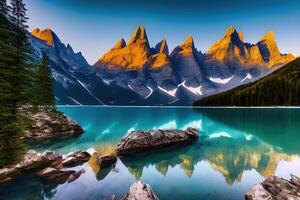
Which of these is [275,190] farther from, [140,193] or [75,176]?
[75,176]

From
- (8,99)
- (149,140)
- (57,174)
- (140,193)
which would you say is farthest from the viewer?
(149,140)

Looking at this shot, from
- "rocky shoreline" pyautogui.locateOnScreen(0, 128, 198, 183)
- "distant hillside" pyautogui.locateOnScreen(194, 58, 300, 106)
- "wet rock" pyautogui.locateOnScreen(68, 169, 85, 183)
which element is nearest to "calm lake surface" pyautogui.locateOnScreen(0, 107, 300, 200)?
"wet rock" pyautogui.locateOnScreen(68, 169, 85, 183)

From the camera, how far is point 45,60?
4722cm

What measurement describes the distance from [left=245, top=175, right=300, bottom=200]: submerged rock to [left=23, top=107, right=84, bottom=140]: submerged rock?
110 feet

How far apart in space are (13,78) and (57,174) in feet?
27.7

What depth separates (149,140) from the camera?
23688mm

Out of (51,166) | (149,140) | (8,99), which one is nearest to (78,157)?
(51,166)

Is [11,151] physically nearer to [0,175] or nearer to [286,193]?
[0,175]

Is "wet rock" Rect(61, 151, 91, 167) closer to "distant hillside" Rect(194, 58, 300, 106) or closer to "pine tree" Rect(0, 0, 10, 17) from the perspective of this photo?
"pine tree" Rect(0, 0, 10, 17)

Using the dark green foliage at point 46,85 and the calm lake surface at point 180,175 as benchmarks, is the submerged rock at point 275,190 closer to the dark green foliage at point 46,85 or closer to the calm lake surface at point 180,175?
the calm lake surface at point 180,175

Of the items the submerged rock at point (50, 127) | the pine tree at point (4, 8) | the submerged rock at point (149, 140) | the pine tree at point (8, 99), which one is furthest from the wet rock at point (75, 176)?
the submerged rock at point (50, 127)

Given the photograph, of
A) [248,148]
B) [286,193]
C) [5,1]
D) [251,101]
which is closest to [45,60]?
[5,1]

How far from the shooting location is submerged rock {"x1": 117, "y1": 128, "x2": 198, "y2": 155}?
22.0 meters

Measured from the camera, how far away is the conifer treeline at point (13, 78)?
45.0 feet
